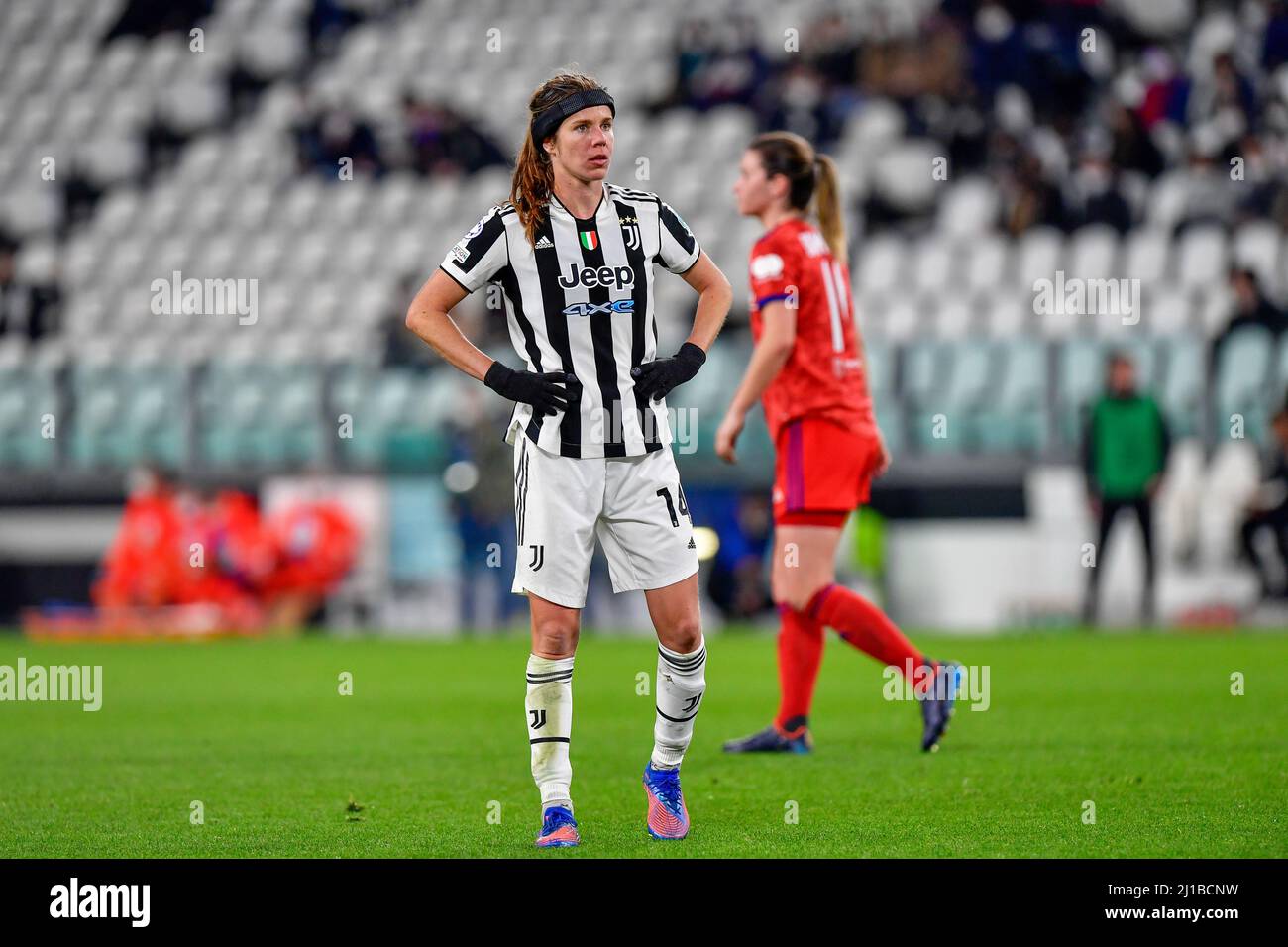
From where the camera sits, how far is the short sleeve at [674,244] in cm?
546

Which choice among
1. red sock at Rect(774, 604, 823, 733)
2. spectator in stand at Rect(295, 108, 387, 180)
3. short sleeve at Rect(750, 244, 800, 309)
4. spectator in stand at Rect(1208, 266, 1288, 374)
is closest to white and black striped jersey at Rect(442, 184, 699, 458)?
short sleeve at Rect(750, 244, 800, 309)

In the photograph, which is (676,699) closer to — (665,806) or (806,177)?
(665,806)

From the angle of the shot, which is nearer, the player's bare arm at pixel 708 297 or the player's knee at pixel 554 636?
the player's knee at pixel 554 636

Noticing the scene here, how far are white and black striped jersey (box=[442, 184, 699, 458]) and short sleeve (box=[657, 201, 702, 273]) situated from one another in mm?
110

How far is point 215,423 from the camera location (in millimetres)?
17234

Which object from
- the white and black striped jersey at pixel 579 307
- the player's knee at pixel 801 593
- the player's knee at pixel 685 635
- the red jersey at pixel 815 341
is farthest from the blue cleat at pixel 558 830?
the red jersey at pixel 815 341

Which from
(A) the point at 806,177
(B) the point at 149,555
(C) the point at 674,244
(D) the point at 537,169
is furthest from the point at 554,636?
→ (B) the point at 149,555

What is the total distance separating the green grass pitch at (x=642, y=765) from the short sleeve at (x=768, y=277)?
178cm

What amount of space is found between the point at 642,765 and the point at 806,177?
2409mm

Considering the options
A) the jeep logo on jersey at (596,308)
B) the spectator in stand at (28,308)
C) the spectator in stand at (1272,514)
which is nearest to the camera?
the jeep logo on jersey at (596,308)

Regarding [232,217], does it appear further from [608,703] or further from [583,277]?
[583,277]

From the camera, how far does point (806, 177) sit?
7.38 meters

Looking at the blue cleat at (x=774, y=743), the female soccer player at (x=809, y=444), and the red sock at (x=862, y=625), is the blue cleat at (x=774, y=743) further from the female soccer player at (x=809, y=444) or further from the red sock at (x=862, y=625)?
the red sock at (x=862, y=625)
